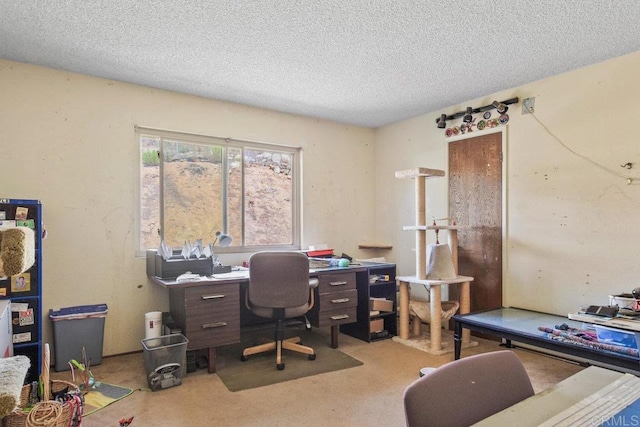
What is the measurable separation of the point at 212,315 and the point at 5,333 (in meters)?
1.20

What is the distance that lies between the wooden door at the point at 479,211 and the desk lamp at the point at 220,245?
2291 mm

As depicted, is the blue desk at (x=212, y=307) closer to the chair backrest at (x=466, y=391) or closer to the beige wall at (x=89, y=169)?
the beige wall at (x=89, y=169)

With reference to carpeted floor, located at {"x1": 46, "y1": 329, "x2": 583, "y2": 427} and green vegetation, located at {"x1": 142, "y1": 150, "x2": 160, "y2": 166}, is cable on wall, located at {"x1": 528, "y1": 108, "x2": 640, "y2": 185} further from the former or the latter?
green vegetation, located at {"x1": 142, "y1": 150, "x2": 160, "y2": 166}

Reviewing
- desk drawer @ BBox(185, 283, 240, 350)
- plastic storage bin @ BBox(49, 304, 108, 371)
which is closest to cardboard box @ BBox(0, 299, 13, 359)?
plastic storage bin @ BBox(49, 304, 108, 371)

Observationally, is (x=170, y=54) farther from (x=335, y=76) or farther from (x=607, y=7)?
(x=607, y=7)

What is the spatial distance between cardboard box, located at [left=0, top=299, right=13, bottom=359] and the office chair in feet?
4.86

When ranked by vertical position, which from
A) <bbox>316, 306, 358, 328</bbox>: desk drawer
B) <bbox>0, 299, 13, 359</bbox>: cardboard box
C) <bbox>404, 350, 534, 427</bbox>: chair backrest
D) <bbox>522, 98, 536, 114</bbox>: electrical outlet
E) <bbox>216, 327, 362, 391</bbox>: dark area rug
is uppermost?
<bbox>522, 98, 536, 114</bbox>: electrical outlet

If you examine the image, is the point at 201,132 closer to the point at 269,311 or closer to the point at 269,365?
the point at 269,311

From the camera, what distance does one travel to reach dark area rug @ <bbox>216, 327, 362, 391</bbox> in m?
2.78

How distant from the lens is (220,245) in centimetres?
359

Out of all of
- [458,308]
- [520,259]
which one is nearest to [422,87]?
[520,259]

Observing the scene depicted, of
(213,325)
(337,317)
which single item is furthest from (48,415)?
(337,317)

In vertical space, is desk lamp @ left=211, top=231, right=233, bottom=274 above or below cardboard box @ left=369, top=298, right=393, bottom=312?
above

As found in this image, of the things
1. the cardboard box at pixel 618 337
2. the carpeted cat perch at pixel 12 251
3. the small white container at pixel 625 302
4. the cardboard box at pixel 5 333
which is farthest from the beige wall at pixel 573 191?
the cardboard box at pixel 5 333
